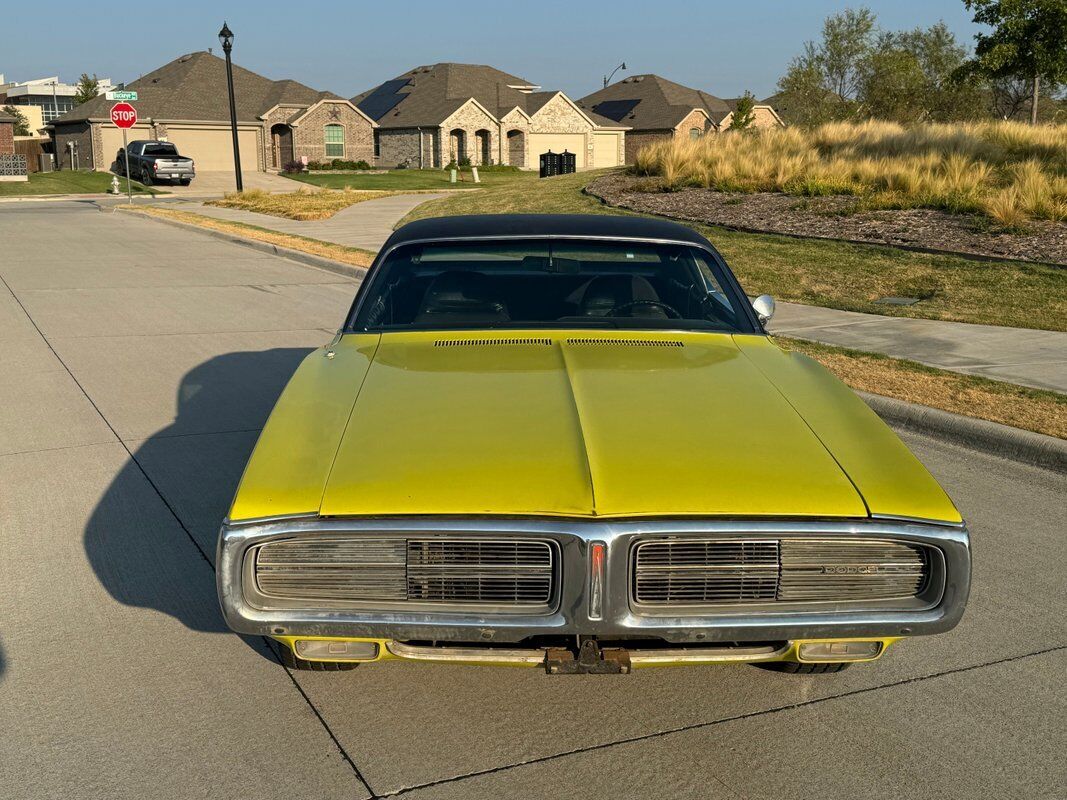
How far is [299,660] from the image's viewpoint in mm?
3553

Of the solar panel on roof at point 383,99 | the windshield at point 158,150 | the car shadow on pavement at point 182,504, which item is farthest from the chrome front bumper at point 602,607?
the solar panel on roof at point 383,99

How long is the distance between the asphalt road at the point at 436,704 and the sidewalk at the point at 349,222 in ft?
45.4

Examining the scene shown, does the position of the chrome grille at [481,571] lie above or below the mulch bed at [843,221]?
below

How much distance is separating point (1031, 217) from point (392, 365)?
13.4 metres

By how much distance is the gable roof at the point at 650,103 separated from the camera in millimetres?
65500

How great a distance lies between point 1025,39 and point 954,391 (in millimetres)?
12681

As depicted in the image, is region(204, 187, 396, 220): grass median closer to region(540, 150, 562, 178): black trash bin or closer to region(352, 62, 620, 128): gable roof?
region(540, 150, 562, 178): black trash bin

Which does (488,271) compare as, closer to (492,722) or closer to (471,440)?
(471,440)

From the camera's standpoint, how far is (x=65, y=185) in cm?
4406

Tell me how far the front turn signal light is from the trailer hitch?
0.58m

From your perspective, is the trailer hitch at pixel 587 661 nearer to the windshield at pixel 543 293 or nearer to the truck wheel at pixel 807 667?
the truck wheel at pixel 807 667

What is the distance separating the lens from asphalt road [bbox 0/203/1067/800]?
318 centimetres

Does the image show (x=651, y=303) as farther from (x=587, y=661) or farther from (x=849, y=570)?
(x=587, y=661)

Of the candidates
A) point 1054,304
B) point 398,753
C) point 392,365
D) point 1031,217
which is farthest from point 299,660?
point 1031,217
